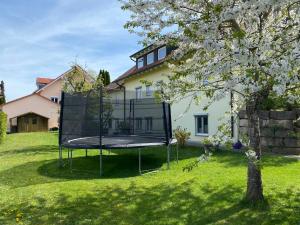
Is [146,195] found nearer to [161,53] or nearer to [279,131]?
[279,131]

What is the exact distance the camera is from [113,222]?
263 inches

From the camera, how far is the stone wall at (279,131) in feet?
49.8

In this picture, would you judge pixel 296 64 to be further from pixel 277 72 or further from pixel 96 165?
pixel 96 165

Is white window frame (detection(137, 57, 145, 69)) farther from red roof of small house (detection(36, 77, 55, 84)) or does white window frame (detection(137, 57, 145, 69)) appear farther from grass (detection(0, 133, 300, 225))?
red roof of small house (detection(36, 77, 55, 84))

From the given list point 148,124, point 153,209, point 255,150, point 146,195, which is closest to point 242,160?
point 148,124

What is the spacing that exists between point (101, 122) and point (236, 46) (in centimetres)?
774

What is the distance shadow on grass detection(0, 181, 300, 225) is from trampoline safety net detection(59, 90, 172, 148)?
336 cm

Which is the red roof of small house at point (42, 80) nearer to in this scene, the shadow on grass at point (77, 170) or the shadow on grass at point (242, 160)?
the shadow on grass at point (77, 170)

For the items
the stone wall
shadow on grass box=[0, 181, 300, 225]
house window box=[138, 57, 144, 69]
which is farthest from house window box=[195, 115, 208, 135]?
shadow on grass box=[0, 181, 300, 225]

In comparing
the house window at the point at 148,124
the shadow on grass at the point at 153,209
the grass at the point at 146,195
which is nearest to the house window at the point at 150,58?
the house window at the point at 148,124

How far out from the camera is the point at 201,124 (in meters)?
22.7

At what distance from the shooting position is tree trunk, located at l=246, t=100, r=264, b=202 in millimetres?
6984

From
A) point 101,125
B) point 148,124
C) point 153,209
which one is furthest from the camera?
point 148,124

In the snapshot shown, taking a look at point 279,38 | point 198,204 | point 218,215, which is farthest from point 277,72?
point 198,204
